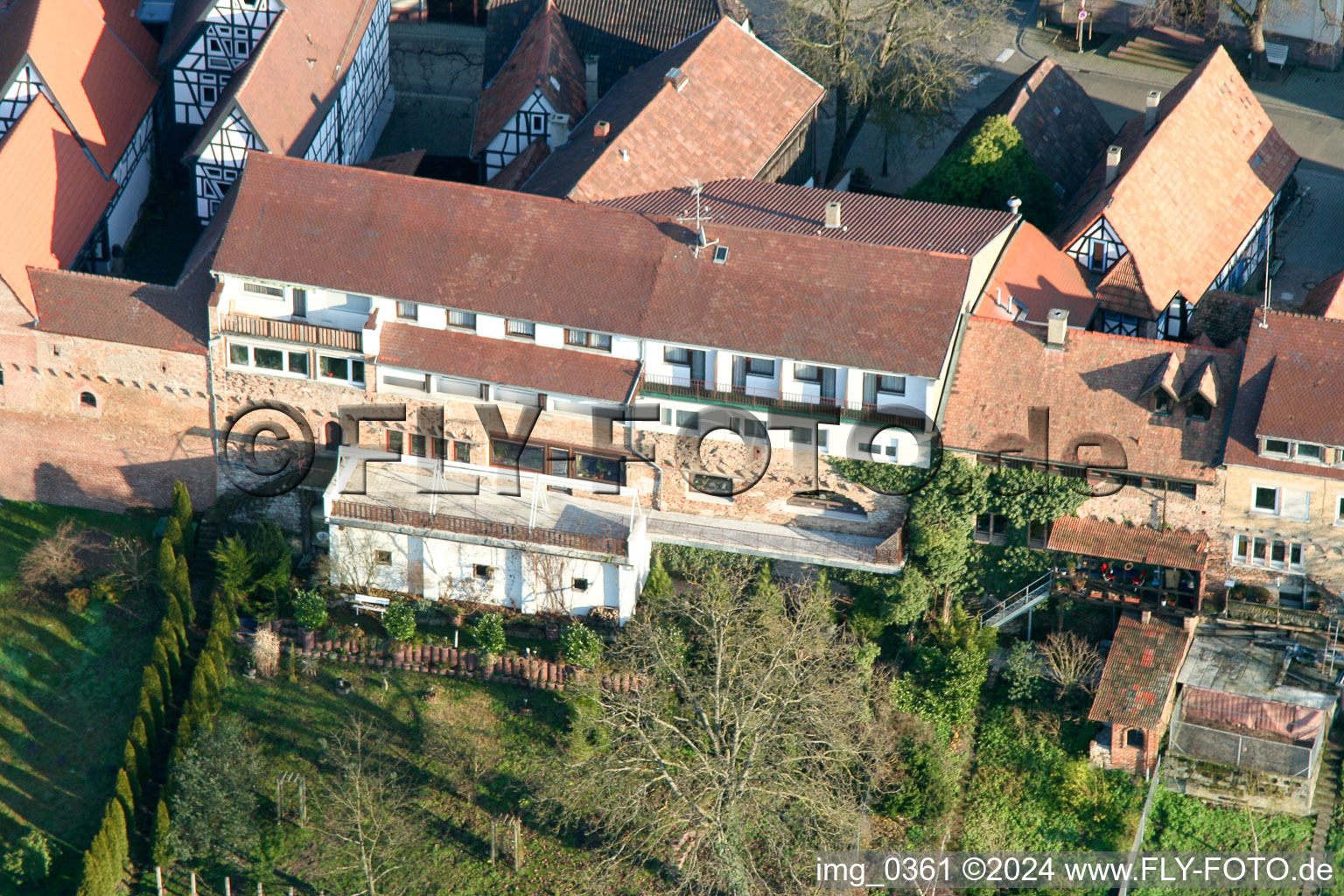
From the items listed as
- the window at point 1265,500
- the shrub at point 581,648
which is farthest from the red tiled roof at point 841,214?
the shrub at point 581,648

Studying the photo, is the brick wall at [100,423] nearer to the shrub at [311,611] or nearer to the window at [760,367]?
the shrub at [311,611]

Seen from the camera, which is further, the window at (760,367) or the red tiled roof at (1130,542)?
the window at (760,367)

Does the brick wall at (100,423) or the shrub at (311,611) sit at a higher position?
the brick wall at (100,423)

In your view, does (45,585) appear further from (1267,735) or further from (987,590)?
(1267,735)

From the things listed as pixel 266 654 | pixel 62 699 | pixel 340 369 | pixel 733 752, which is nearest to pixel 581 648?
pixel 733 752

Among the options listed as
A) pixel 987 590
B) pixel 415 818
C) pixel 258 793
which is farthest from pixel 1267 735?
pixel 258 793

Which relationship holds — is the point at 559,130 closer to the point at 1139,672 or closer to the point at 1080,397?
the point at 1080,397
